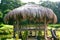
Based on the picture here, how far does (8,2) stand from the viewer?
2377 centimetres

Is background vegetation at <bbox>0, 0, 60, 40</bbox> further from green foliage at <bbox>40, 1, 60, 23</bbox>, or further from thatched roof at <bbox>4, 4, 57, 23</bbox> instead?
thatched roof at <bbox>4, 4, 57, 23</bbox>

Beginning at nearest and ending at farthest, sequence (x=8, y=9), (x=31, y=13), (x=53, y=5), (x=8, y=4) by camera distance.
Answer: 1. (x=31, y=13)
2. (x=8, y=9)
3. (x=8, y=4)
4. (x=53, y=5)

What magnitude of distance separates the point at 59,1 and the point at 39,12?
21239 millimetres

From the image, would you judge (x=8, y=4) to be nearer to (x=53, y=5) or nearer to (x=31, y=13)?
(x=53, y=5)

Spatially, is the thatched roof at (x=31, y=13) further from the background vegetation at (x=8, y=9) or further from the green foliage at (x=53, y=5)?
the green foliage at (x=53, y=5)

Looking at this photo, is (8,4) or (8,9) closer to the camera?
(8,9)

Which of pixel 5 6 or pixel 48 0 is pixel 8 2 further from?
pixel 48 0

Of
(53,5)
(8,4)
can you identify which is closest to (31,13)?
(8,4)

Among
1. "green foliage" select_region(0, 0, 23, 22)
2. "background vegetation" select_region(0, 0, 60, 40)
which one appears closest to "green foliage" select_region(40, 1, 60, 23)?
"background vegetation" select_region(0, 0, 60, 40)

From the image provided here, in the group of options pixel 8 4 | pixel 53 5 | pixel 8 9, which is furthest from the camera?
pixel 53 5

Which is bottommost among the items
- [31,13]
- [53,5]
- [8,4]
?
[31,13]

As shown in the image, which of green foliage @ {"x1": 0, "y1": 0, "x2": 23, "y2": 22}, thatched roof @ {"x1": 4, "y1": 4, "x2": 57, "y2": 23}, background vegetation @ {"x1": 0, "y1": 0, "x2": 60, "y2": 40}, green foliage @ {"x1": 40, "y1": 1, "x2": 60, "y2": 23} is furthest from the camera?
green foliage @ {"x1": 40, "y1": 1, "x2": 60, "y2": 23}

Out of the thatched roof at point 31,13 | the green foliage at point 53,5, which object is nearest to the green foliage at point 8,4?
the green foliage at point 53,5

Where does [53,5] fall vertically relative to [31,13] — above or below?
above
